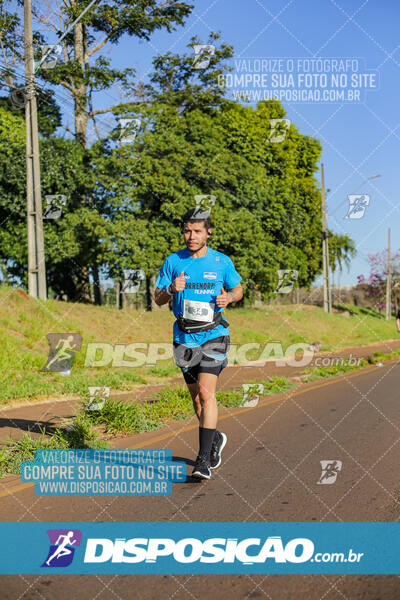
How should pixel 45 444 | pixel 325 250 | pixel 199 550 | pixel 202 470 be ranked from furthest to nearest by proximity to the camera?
pixel 325 250, pixel 45 444, pixel 202 470, pixel 199 550

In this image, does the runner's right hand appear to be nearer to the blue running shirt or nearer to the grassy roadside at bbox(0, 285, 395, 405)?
the blue running shirt

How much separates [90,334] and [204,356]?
40.4 ft

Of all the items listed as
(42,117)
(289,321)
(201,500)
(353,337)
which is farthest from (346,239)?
(201,500)

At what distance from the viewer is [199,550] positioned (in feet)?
12.6

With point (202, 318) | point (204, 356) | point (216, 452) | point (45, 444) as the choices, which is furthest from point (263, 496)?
point (45, 444)

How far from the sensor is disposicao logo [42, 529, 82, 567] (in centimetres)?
375

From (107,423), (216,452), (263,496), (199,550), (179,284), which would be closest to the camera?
(199,550)

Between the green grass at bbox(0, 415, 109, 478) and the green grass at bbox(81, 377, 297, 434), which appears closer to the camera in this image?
the green grass at bbox(0, 415, 109, 478)

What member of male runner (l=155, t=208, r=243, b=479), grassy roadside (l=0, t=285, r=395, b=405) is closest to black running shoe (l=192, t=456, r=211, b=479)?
male runner (l=155, t=208, r=243, b=479)

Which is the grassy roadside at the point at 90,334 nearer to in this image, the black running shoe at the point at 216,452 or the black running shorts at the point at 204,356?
the black running shoe at the point at 216,452

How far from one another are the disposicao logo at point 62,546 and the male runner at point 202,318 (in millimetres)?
1437

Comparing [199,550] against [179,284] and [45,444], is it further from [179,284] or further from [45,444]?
[45,444]

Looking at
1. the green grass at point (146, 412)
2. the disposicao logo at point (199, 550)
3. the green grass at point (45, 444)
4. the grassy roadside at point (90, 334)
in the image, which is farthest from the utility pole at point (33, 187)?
the disposicao logo at point (199, 550)

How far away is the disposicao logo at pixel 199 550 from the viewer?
148 inches
